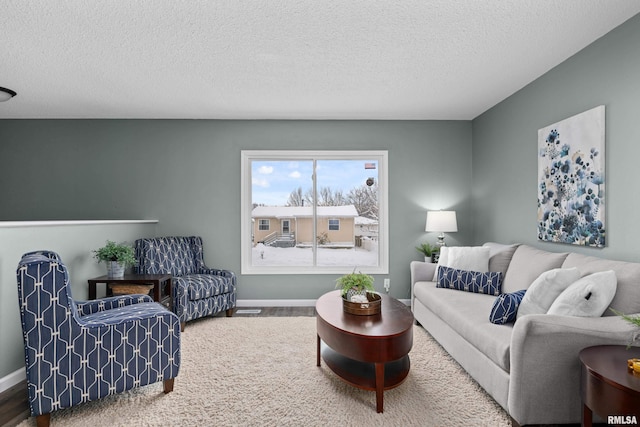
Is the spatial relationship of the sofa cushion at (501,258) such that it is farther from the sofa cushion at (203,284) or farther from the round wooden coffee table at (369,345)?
the sofa cushion at (203,284)

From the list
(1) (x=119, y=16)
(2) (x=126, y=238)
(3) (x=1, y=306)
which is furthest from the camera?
(2) (x=126, y=238)

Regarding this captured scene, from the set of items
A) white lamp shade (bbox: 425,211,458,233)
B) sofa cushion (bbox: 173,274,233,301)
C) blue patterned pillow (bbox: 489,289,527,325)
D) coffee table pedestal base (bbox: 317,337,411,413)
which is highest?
white lamp shade (bbox: 425,211,458,233)

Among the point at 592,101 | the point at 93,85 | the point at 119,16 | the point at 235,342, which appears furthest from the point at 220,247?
the point at 592,101

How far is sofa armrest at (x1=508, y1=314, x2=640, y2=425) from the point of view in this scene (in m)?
1.82

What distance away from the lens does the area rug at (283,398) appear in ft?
6.77

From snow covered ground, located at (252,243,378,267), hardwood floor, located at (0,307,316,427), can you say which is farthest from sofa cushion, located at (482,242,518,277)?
hardwood floor, located at (0,307,316,427)

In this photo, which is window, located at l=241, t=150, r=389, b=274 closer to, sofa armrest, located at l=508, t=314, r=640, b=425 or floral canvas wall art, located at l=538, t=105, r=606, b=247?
floral canvas wall art, located at l=538, t=105, r=606, b=247

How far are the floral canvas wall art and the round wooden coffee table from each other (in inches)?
60.5

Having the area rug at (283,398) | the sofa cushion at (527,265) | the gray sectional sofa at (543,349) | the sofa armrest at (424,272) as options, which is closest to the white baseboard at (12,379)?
the area rug at (283,398)

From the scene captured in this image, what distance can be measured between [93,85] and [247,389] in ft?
10.6

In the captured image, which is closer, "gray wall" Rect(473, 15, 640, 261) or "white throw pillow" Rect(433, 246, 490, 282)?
"gray wall" Rect(473, 15, 640, 261)

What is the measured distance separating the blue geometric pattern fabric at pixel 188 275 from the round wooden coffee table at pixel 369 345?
170 cm

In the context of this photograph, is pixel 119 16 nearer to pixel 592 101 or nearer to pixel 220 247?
pixel 220 247

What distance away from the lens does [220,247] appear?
15.1 ft
